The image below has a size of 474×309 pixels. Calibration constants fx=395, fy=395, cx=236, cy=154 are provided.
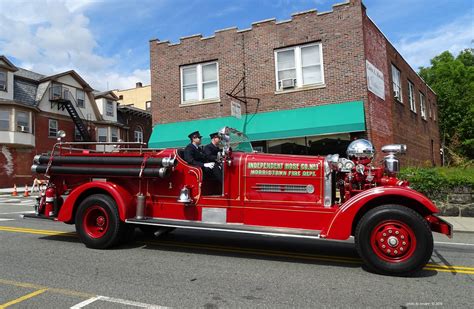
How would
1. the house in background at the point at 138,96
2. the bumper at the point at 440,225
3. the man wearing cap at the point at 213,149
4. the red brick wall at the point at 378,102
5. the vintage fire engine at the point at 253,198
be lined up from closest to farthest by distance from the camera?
the vintage fire engine at the point at 253,198 < the bumper at the point at 440,225 < the man wearing cap at the point at 213,149 < the red brick wall at the point at 378,102 < the house in background at the point at 138,96

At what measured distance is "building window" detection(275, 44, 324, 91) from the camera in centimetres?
1538

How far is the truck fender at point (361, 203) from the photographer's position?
17.0 feet

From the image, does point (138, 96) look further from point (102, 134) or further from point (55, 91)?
point (55, 91)

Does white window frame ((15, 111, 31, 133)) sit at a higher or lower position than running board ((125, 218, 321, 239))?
higher

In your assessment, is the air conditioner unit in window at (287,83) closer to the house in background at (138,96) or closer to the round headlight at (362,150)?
the round headlight at (362,150)

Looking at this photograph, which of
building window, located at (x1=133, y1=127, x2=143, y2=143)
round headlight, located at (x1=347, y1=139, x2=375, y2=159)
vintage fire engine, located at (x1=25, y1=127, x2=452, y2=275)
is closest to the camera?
vintage fire engine, located at (x1=25, y1=127, x2=452, y2=275)

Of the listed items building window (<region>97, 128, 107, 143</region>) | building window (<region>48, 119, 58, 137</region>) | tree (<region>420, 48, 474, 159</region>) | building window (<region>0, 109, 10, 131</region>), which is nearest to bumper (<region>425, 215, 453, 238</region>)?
tree (<region>420, 48, 474, 159</region>)

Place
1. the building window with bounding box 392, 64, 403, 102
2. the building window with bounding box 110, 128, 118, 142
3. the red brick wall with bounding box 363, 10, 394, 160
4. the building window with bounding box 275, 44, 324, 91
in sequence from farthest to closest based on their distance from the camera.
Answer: the building window with bounding box 110, 128, 118, 142 < the building window with bounding box 392, 64, 403, 102 < the building window with bounding box 275, 44, 324, 91 < the red brick wall with bounding box 363, 10, 394, 160

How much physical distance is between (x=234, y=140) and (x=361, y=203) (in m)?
2.54

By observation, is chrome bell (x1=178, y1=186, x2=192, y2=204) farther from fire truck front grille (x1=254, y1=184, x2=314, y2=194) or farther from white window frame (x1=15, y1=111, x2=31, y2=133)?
white window frame (x1=15, y1=111, x2=31, y2=133)

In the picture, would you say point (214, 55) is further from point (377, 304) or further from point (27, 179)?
point (27, 179)

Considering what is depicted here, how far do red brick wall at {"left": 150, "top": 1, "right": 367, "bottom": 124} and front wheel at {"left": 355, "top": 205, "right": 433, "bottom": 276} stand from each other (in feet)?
32.9

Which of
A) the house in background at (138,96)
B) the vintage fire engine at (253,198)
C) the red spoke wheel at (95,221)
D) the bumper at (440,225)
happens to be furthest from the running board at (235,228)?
the house in background at (138,96)

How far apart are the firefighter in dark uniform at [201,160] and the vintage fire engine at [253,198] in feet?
0.41
